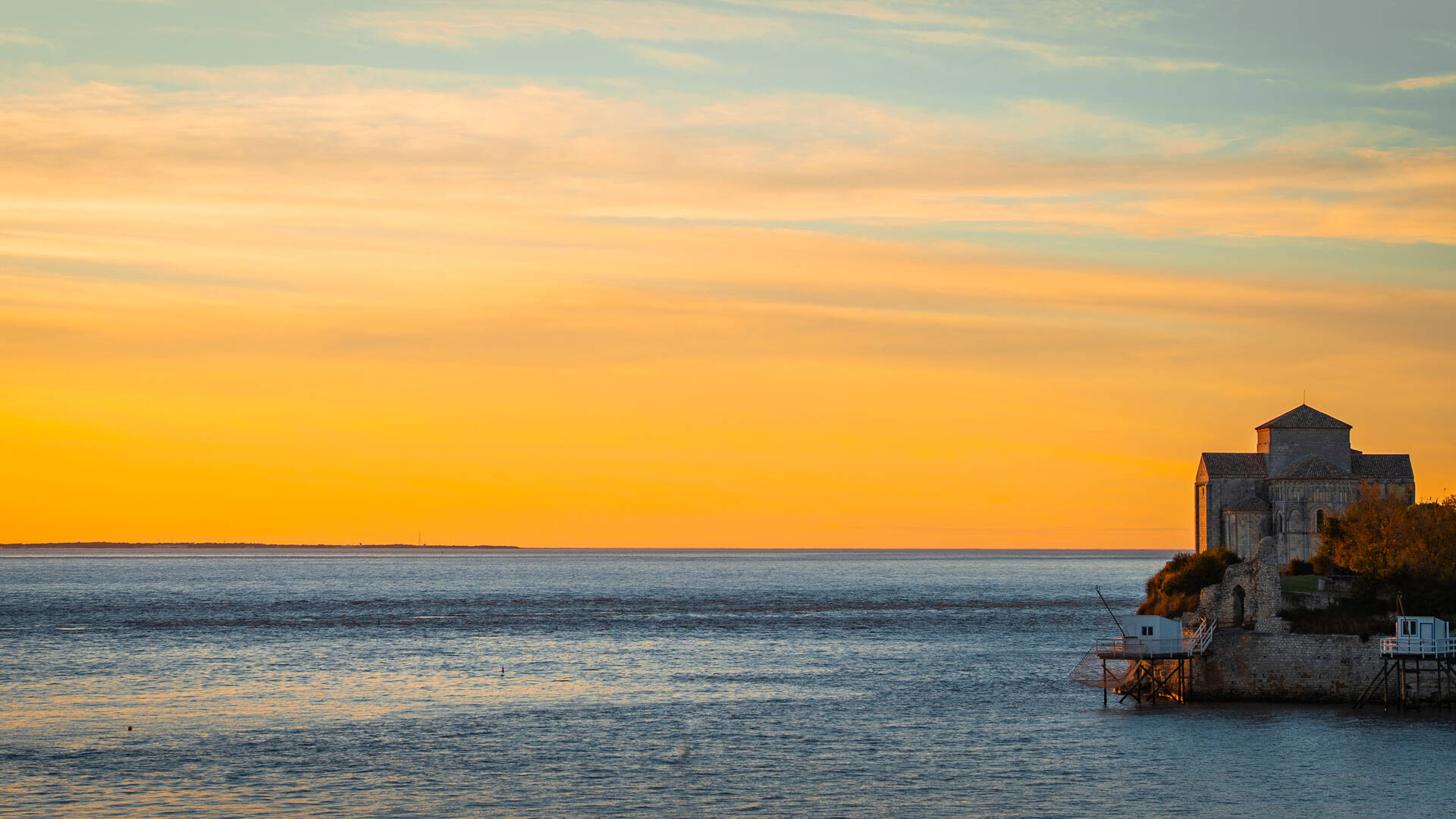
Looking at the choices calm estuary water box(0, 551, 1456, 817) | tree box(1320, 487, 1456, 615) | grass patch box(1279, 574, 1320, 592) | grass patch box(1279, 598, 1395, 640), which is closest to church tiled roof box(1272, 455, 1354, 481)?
tree box(1320, 487, 1456, 615)

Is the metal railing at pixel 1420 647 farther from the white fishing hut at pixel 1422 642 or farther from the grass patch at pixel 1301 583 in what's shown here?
the grass patch at pixel 1301 583

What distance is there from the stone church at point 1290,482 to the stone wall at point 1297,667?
35.1 metres

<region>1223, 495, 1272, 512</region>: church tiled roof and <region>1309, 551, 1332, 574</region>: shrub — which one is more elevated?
<region>1223, 495, 1272, 512</region>: church tiled roof

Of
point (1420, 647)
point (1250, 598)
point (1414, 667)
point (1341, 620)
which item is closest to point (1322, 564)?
point (1250, 598)

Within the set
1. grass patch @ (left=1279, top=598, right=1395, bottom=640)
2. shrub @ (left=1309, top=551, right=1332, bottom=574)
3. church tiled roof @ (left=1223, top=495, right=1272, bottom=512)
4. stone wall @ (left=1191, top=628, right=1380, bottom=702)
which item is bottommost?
stone wall @ (left=1191, top=628, right=1380, bottom=702)

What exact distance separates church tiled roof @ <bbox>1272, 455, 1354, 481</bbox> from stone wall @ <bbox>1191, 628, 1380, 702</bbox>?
37.4 m

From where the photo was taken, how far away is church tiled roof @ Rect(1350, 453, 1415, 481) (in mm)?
86000

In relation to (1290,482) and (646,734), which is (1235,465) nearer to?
(1290,482)

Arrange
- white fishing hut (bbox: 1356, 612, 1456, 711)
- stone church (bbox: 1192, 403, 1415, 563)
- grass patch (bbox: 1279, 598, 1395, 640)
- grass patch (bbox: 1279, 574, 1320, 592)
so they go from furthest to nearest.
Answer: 1. stone church (bbox: 1192, 403, 1415, 563)
2. grass patch (bbox: 1279, 574, 1320, 592)
3. grass patch (bbox: 1279, 598, 1395, 640)
4. white fishing hut (bbox: 1356, 612, 1456, 711)

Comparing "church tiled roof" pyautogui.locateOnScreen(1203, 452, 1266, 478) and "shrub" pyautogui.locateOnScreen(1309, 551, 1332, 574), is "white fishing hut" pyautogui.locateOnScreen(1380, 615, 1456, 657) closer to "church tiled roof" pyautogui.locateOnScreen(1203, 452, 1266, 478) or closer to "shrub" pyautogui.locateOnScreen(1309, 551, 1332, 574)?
"shrub" pyautogui.locateOnScreen(1309, 551, 1332, 574)

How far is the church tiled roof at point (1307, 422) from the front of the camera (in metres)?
87.2

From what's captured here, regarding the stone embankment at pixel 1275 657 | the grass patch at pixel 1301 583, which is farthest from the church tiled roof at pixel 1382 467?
the stone embankment at pixel 1275 657

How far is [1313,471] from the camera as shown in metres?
86.2

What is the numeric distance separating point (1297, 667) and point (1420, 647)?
13.5ft
